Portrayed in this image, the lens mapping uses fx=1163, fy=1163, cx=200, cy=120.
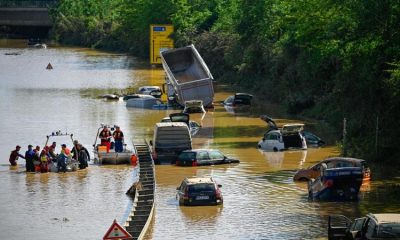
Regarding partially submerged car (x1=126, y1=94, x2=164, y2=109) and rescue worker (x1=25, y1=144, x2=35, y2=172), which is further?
partially submerged car (x1=126, y1=94, x2=164, y2=109)

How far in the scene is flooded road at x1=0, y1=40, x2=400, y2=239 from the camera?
38656 mm

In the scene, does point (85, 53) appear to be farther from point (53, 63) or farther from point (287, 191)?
point (287, 191)

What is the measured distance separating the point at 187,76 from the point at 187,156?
3203cm

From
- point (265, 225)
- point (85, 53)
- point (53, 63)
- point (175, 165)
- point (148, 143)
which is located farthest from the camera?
point (85, 53)

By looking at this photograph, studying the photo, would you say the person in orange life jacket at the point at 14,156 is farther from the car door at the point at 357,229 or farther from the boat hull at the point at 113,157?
the car door at the point at 357,229

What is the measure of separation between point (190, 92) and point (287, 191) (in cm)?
2998

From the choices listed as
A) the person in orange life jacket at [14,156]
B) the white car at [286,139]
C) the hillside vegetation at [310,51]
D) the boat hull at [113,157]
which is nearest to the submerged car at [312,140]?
the white car at [286,139]

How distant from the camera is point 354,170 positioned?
1594 inches

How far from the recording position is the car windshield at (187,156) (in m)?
50.4

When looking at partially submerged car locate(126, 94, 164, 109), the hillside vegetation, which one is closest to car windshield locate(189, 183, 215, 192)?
the hillside vegetation

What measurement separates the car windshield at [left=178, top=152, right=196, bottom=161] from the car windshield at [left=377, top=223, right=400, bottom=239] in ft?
72.7

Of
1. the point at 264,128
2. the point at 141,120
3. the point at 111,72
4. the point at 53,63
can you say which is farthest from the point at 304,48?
the point at 53,63

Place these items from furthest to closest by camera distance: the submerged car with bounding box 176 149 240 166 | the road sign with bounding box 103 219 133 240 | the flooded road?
the submerged car with bounding box 176 149 240 166 → the flooded road → the road sign with bounding box 103 219 133 240

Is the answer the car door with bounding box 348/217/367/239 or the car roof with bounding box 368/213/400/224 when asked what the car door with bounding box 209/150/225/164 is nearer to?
the car door with bounding box 348/217/367/239
